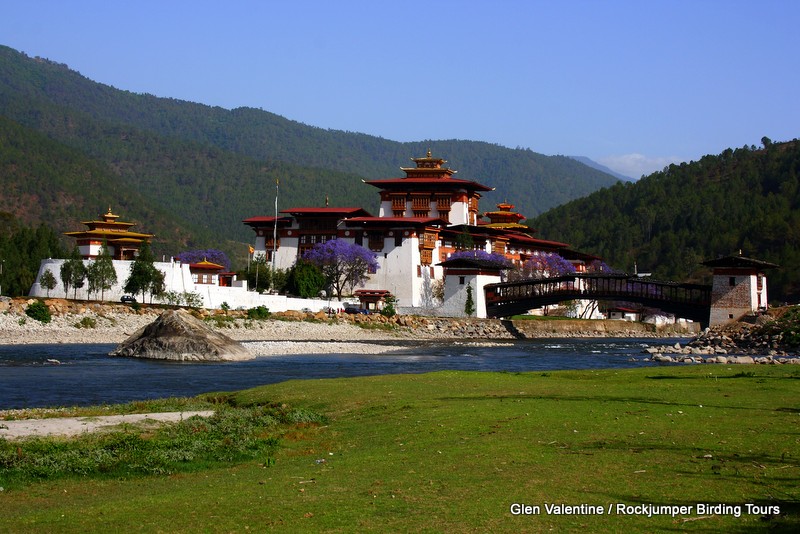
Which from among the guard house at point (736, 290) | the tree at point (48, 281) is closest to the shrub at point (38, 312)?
the tree at point (48, 281)

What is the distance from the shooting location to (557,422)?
18.0m

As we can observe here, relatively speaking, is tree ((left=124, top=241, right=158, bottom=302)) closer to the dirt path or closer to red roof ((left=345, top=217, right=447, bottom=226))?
red roof ((left=345, top=217, right=447, bottom=226))

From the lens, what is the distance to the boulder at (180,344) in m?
44.3

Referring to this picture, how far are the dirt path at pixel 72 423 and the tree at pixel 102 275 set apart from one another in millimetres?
58396

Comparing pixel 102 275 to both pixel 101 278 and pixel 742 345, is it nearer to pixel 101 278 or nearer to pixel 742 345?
pixel 101 278

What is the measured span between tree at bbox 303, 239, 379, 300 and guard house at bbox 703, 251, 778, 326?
37.8 meters

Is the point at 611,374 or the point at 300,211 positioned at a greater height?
the point at 300,211

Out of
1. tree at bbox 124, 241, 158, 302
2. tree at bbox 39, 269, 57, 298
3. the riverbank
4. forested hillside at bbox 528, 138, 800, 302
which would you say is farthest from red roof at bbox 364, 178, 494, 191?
tree at bbox 39, 269, 57, 298

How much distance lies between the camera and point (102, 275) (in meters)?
77.5

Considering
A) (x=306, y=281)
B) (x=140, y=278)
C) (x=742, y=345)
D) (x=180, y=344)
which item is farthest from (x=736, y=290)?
(x=180, y=344)

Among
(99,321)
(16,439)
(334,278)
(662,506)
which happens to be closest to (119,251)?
(334,278)

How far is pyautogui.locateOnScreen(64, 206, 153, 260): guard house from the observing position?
310 ft

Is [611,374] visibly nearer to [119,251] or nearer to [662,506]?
[662,506]

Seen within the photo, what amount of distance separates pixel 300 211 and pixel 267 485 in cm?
9854
